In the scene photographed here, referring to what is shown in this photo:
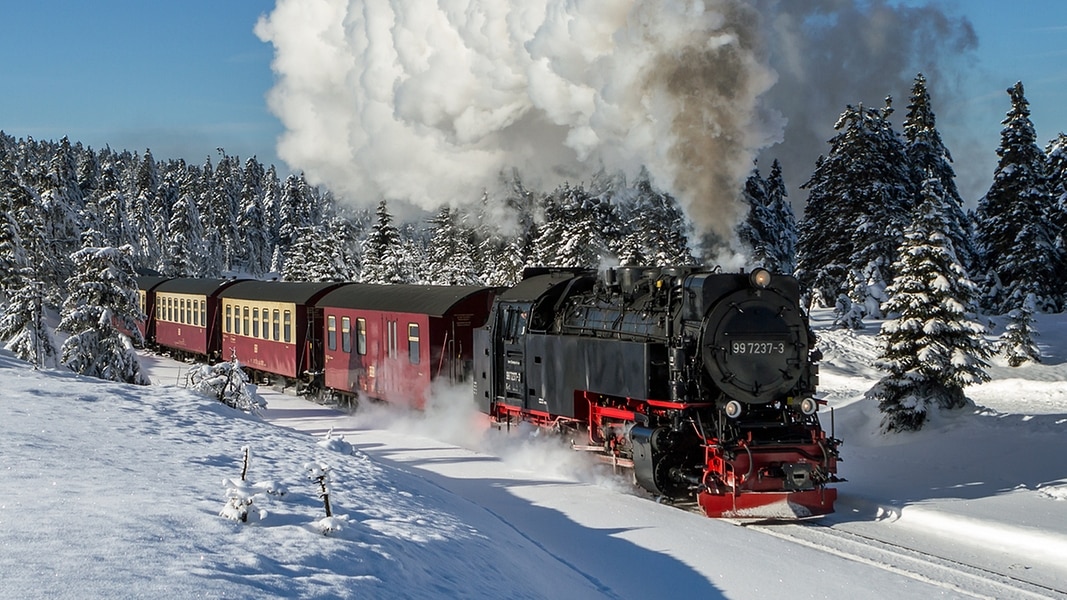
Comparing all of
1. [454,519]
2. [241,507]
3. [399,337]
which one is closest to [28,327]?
[399,337]

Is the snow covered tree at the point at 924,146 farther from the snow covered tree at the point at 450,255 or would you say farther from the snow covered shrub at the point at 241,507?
the snow covered shrub at the point at 241,507

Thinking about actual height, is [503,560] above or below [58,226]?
below

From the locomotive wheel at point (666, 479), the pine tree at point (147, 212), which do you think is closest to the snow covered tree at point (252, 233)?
the pine tree at point (147, 212)

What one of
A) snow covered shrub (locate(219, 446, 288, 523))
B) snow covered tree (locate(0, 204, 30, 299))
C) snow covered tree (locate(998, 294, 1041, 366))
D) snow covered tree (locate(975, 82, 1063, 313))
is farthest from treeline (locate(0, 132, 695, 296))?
snow covered tree (locate(975, 82, 1063, 313))

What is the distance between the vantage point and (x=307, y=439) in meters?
14.3

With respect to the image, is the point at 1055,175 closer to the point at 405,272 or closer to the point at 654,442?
the point at 405,272

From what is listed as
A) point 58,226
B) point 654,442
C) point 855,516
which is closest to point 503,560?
point 654,442

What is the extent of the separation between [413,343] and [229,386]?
13.1ft

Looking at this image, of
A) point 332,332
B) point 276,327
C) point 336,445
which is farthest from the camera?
point 276,327

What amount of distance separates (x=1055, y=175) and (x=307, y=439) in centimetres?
4042

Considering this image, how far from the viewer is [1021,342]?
29547mm

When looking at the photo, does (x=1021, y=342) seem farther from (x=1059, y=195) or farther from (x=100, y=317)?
(x=100, y=317)

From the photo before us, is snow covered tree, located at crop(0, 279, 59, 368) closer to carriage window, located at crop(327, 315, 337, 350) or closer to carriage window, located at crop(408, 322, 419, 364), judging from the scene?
carriage window, located at crop(327, 315, 337, 350)

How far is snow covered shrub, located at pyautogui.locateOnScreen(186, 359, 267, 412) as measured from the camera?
55.8 ft
